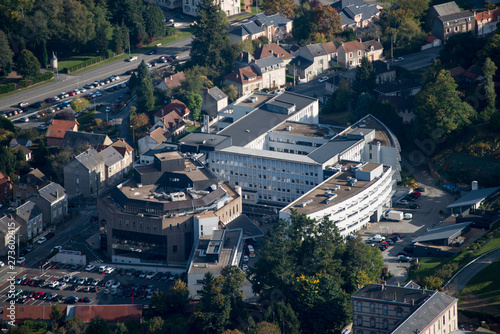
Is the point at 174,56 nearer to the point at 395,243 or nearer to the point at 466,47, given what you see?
the point at 466,47

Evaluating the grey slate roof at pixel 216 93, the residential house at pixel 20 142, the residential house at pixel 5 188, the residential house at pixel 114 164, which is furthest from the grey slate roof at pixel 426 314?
the residential house at pixel 20 142

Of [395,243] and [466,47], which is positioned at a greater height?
[466,47]

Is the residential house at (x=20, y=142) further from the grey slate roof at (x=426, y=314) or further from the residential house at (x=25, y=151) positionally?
the grey slate roof at (x=426, y=314)

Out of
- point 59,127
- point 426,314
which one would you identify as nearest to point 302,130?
point 59,127

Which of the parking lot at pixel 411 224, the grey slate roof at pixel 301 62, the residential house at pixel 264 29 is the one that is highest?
the residential house at pixel 264 29

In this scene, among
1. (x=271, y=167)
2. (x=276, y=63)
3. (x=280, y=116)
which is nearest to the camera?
(x=271, y=167)

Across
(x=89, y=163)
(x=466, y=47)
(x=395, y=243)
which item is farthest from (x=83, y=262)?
(x=466, y=47)
